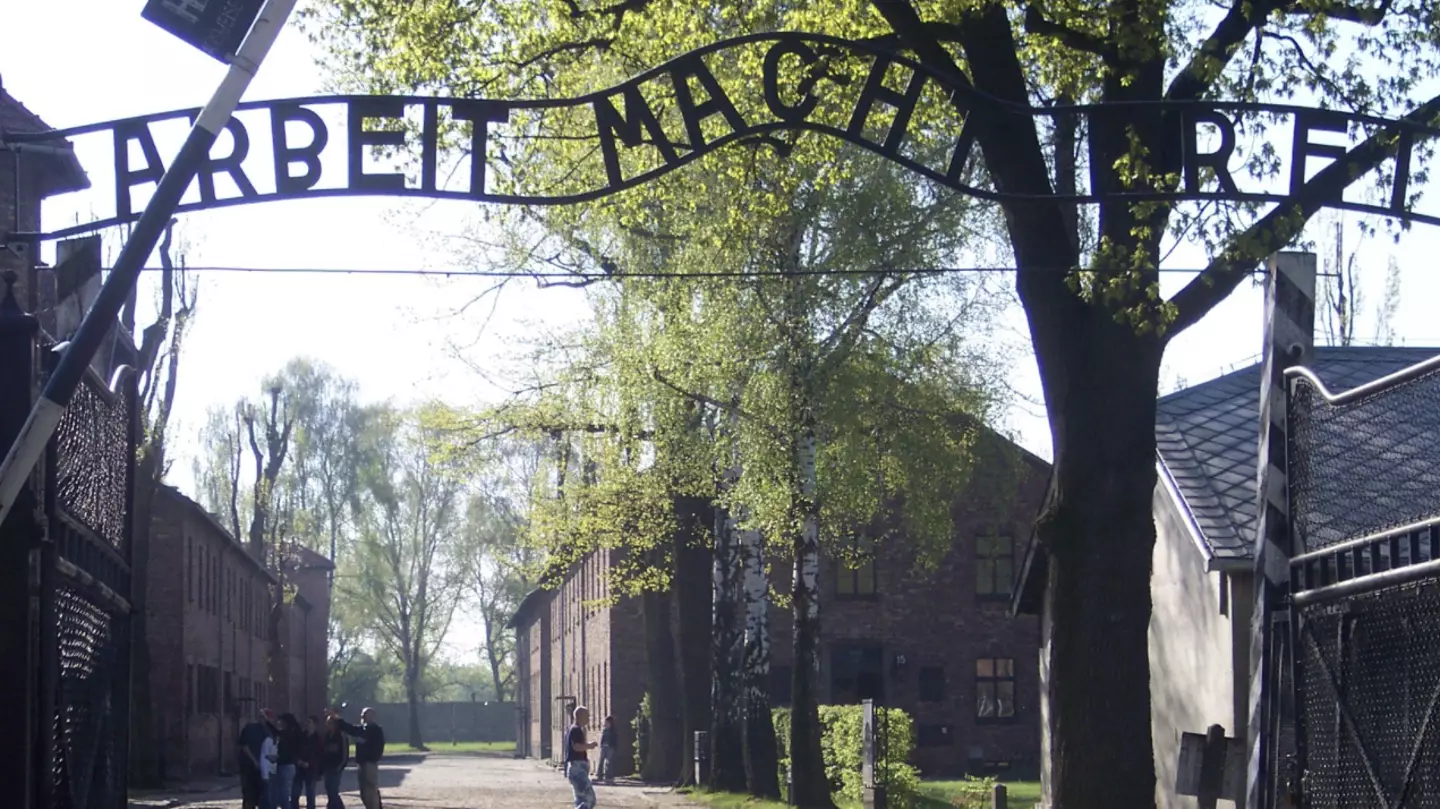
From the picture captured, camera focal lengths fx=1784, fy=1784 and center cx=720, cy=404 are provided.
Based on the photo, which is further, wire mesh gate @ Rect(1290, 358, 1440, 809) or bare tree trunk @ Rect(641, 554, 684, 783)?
bare tree trunk @ Rect(641, 554, 684, 783)

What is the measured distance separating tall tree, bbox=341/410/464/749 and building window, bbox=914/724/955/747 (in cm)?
3701

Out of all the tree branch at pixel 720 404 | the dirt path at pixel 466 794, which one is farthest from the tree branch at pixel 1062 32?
the dirt path at pixel 466 794

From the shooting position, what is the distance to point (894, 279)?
2545 cm

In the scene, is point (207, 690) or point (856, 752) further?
point (207, 690)

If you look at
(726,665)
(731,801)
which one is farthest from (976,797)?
(726,665)

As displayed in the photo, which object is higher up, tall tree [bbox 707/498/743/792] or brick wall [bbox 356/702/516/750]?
tall tree [bbox 707/498/743/792]

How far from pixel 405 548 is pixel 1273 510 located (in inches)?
3127

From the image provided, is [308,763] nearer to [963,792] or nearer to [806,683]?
[806,683]

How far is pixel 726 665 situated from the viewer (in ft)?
102

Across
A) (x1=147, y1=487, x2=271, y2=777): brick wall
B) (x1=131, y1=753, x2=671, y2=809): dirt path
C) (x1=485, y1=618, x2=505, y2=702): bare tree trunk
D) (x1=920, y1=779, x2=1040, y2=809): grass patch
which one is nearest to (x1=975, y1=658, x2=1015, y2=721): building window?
(x1=920, y1=779, x2=1040, y2=809): grass patch

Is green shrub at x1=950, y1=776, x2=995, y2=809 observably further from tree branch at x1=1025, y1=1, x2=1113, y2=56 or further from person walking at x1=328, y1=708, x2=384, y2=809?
tree branch at x1=1025, y1=1, x2=1113, y2=56

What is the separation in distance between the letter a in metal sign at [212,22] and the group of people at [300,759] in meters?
18.1

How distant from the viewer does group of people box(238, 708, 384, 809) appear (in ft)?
84.2

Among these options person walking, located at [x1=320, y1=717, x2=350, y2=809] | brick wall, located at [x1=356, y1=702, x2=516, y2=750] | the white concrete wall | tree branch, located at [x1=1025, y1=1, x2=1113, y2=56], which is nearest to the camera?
tree branch, located at [x1=1025, y1=1, x2=1113, y2=56]
